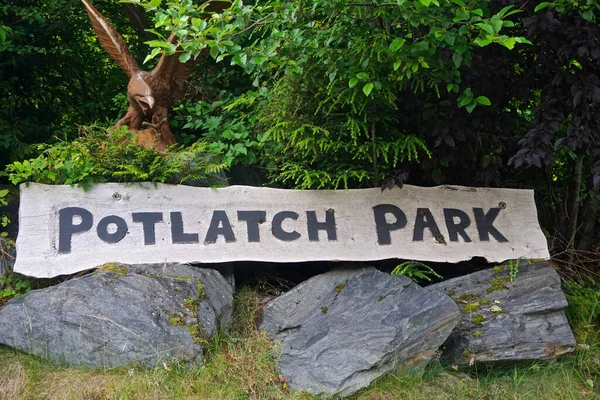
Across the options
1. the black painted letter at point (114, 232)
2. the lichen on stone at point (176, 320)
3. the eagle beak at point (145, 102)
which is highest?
the eagle beak at point (145, 102)

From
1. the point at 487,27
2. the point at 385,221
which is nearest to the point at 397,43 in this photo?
the point at 487,27

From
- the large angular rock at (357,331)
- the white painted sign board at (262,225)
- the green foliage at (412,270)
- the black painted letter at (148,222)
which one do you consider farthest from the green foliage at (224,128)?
the green foliage at (412,270)

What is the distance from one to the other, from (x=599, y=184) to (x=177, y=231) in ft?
9.03

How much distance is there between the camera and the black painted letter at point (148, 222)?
421 centimetres

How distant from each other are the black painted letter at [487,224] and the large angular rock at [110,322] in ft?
6.86

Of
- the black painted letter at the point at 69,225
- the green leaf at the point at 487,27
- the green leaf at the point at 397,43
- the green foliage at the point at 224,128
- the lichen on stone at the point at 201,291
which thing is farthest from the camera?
the green foliage at the point at 224,128

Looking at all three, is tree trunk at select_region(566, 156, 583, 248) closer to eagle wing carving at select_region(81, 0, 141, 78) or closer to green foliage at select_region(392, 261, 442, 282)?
green foliage at select_region(392, 261, 442, 282)

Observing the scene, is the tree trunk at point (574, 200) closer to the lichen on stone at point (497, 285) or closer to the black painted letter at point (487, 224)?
the black painted letter at point (487, 224)

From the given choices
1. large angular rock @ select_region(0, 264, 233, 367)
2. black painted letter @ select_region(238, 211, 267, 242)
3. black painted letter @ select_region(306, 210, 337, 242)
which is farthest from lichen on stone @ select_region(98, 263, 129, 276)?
black painted letter @ select_region(306, 210, 337, 242)

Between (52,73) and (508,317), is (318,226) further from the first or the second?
(52,73)

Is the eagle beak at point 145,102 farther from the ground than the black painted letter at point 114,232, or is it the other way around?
the eagle beak at point 145,102

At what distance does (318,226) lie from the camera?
174 inches

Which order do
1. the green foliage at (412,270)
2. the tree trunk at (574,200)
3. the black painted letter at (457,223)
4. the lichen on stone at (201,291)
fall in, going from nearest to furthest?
the lichen on stone at (201,291), the green foliage at (412,270), the black painted letter at (457,223), the tree trunk at (574,200)

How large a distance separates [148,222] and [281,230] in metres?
0.93
